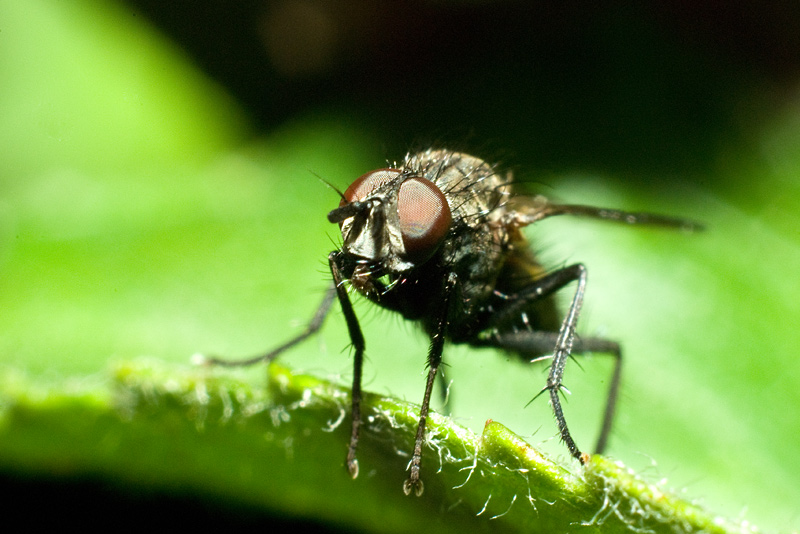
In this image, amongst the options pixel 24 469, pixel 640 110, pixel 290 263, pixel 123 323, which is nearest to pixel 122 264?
pixel 123 323

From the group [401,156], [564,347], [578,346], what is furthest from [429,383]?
[401,156]

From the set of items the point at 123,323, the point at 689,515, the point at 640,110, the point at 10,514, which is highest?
the point at 640,110

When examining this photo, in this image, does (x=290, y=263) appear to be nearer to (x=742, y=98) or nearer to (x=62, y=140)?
(x=62, y=140)

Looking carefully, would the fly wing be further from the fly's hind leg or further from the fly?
the fly's hind leg

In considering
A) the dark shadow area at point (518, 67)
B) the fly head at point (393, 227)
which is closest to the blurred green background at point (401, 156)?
the dark shadow area at point (518, 67)

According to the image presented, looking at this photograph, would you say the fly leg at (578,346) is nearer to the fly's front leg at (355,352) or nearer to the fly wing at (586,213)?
the fly wing at (586,213)

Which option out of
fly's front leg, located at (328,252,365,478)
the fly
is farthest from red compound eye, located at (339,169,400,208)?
fly's front leg, located at (328,252,365,478)

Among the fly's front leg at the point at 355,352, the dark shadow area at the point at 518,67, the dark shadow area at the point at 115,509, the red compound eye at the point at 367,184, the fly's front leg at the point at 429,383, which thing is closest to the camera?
the fly's front leg at the point at 429,383
